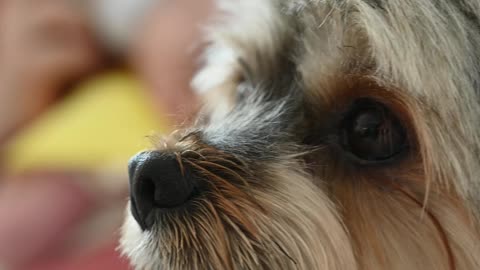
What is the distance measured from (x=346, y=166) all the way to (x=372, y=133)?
68 mm

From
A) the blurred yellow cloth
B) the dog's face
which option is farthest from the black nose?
the blurred yellow cloth

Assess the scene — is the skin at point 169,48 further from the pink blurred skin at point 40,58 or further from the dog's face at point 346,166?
the dog's face at point 346,166

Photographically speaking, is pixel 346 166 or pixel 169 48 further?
pixel 169 48

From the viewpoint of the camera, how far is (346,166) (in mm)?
1225

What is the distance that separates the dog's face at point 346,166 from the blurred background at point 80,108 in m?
0.38

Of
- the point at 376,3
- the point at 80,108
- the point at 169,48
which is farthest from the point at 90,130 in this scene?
the point at 376,3

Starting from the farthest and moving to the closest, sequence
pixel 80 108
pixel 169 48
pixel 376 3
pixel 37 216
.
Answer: pixel 80 108, pixel 169 48, pixel 37 216, pixel 376 3

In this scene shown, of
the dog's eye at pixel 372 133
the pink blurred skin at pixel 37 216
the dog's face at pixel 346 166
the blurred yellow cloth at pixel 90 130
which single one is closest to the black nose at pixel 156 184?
the dog's face at pixel 346 166

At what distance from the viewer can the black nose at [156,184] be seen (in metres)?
1.17

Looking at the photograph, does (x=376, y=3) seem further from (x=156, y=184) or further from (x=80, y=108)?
(x=80, y=108)

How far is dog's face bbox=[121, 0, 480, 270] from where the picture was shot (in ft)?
3.61

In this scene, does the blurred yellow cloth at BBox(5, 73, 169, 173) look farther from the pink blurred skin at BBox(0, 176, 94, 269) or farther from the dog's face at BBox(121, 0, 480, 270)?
the dog's face at BBox(121, 0, 480, 270)

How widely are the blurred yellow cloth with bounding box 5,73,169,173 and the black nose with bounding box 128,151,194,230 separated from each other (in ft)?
4.16

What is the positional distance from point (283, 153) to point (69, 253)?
1.21m
